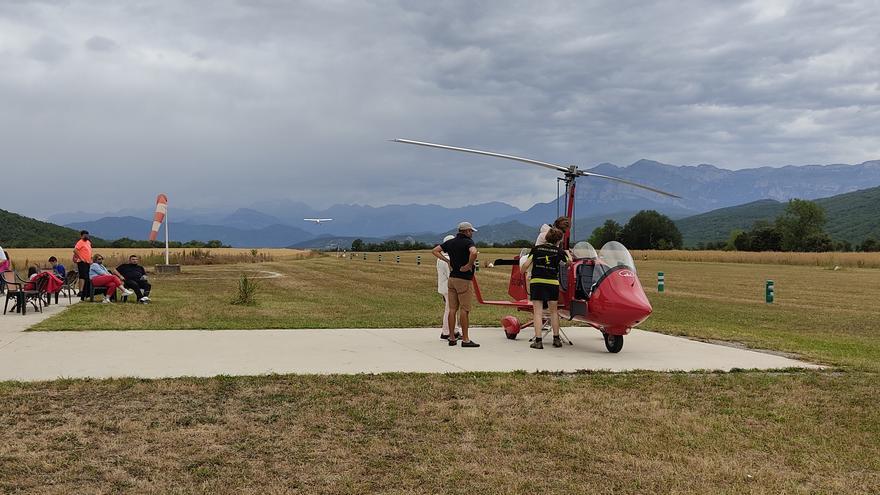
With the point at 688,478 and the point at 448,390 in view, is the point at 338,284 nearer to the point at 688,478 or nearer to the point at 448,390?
the point at 448,390

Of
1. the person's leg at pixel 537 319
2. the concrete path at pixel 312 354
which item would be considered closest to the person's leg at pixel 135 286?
the concrete path at pixel 312 354

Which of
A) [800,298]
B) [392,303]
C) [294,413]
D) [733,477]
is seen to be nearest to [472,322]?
[392,303]

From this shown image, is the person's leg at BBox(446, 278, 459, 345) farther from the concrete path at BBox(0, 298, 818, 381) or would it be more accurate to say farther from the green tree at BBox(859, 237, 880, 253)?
the green tree at BBox(859, 237, 880, 253)

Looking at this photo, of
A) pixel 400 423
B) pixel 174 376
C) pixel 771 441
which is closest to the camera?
pixel 771 441

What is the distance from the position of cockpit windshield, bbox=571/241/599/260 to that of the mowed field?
2.54 metres

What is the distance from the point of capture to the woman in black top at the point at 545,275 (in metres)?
9.59

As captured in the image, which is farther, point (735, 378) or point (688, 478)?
point (735, 378)

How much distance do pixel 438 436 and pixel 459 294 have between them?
4.77m

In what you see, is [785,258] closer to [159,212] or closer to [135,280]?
[159,212]

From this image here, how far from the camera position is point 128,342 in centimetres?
952

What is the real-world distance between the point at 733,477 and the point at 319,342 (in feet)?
21.7

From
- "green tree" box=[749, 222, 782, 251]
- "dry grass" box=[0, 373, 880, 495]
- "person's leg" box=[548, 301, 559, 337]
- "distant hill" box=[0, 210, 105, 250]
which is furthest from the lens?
"green tree" box=[749, 222, 782, 251]

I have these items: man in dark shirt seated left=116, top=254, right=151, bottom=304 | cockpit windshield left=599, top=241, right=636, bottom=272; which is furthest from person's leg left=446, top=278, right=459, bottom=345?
man in dark shirt seated left=116, top=254, right=151, bottom=304

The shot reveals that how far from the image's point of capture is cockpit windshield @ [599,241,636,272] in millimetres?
9406
